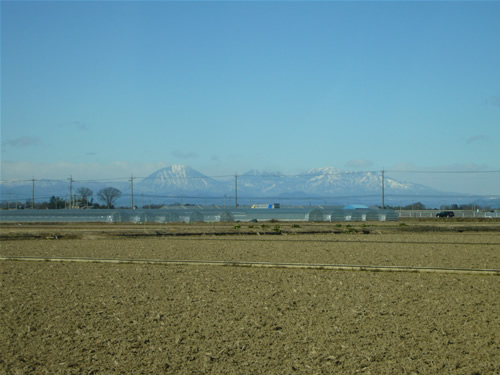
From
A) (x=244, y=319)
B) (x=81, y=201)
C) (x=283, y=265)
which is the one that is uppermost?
(x=81, y=201)

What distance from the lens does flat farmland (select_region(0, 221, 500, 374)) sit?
727 centimetres

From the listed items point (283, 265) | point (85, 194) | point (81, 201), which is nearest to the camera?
point (283, 265)

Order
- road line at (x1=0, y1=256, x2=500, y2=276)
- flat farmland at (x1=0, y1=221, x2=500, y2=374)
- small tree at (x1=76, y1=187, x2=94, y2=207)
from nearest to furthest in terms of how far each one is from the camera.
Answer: flat farmland at (x1=0, y1=221, x2=500, y2=374)
road line at (x1=0, y1=256, x2=500, y2=276)
small tree at (x1=76, y1=187, x2=94, y2=207)

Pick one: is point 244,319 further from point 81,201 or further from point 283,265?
point 81,201

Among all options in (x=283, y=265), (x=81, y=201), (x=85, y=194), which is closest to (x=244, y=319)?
(x=283, y=265)

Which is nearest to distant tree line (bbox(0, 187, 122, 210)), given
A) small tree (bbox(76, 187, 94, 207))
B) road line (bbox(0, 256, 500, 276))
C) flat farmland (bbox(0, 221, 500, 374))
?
small tree (bbox(76, 187, 94, 207))

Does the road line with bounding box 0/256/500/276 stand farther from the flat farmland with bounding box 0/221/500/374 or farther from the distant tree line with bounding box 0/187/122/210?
the distant tree line with bounding box 0/187/122/210

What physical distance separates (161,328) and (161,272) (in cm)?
613

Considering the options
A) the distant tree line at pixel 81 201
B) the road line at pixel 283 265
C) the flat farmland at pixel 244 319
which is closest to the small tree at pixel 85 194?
the distant tree line at pixel 81 201

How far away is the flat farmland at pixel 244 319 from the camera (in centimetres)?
727

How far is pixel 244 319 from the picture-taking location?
9352 millimetres

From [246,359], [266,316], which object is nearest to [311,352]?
[246,359]

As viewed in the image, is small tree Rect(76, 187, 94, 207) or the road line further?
small tree Rect(76, 187, 94, 207)

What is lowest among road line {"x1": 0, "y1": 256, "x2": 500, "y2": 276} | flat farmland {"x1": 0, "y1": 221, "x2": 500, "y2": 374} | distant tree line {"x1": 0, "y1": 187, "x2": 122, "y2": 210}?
flat farmland {"x1": 0, "y1": 221, "x2": 500, "y2": 374}
